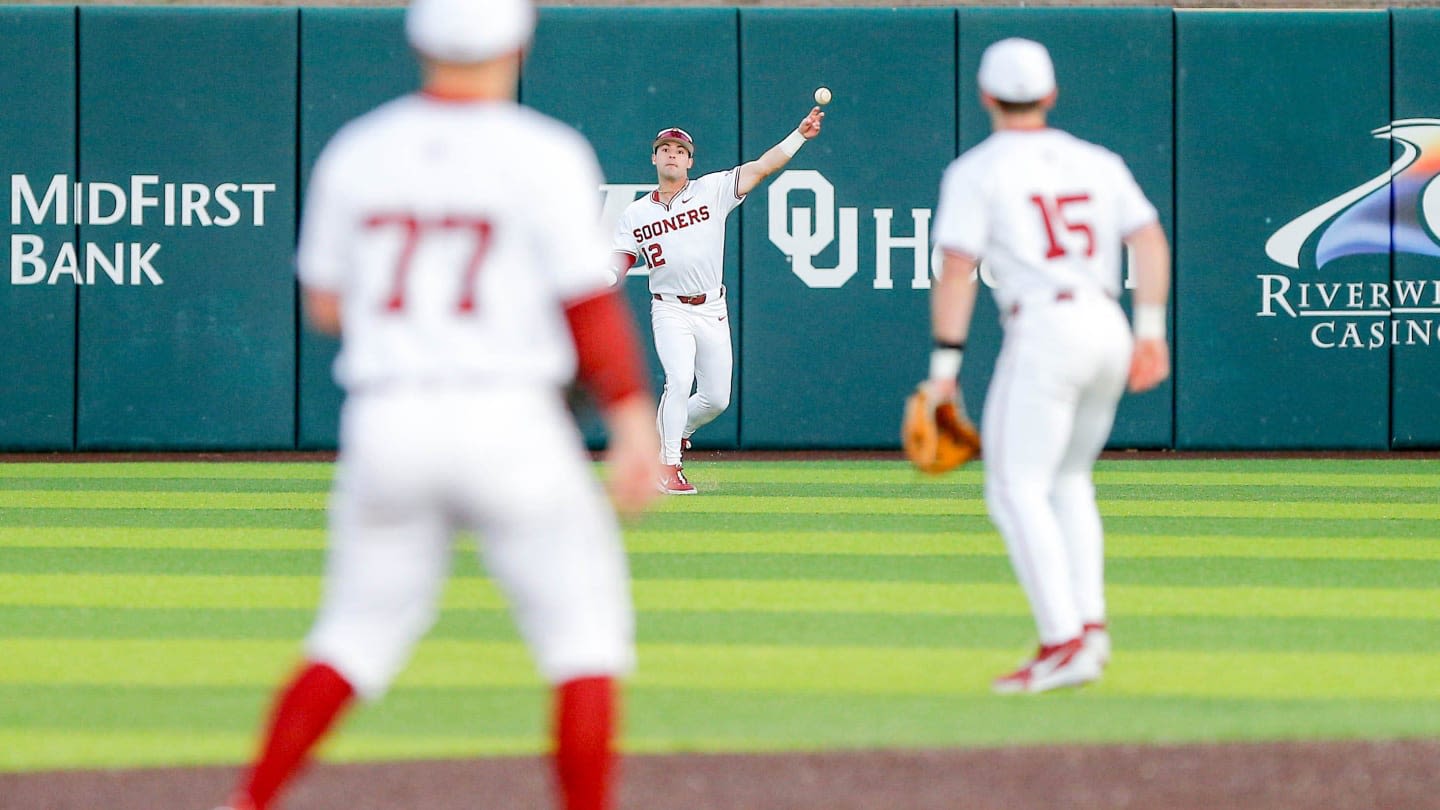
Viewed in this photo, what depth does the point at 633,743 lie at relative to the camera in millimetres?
5906

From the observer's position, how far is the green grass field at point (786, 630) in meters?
6.13

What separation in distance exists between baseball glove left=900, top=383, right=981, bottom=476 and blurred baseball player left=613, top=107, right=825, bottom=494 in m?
6.36

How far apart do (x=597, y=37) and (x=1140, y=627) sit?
34.1ft

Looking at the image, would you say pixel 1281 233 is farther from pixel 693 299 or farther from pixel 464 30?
pixel 464 30

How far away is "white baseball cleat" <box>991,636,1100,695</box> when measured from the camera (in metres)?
6.57

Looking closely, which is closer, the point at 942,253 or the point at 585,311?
the point at 585,311

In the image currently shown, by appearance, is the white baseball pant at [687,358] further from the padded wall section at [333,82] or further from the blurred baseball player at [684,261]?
the padded wall section at [333,82]

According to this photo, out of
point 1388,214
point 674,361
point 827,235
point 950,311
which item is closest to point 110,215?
point 827,235

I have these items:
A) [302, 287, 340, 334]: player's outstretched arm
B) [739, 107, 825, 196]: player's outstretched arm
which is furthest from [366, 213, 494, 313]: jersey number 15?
[739, 107, 825, 196]: player's outstretched arm

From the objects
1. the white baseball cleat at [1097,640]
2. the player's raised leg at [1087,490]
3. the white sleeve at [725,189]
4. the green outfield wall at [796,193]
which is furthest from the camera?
the green outfield wall at [796,193]

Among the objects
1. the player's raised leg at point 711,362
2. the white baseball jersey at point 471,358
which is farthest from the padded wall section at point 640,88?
the white baseball jersey at point 471,358

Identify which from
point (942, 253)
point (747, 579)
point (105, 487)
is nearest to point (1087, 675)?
point (942, 253)

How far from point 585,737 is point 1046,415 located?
9.07 ft

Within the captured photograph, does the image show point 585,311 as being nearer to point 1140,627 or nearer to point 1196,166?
point 1140,627
